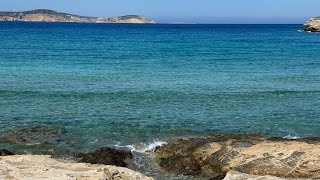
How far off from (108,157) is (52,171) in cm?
604

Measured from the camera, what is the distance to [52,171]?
461 inches

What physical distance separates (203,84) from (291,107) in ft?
32.1

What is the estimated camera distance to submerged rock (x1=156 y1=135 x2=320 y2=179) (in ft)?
49.5

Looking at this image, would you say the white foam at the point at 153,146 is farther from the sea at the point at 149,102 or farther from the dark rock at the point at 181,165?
the dark rock at the point at 181,165

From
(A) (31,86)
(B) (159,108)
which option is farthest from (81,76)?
(B) (159,108)

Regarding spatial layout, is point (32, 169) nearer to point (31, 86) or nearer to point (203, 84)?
point (31, 86)

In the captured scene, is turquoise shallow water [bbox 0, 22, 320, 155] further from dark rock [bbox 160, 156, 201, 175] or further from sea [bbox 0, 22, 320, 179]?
dark rock [bbox 160, 156, 201, 175]

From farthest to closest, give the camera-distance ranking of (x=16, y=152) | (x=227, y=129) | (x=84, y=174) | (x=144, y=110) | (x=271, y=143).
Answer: (x=144, y=110) < (x=227, y=129) < (x=16, y=152) < (x=271, y=143) < (x=84, y=174)

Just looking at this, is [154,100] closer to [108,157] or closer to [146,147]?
[146,147]

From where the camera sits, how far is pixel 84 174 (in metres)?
11.6

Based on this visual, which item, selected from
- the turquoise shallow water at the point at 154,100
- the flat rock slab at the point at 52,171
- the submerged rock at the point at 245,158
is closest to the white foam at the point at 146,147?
the turquoise shallow water at the point at 154,100

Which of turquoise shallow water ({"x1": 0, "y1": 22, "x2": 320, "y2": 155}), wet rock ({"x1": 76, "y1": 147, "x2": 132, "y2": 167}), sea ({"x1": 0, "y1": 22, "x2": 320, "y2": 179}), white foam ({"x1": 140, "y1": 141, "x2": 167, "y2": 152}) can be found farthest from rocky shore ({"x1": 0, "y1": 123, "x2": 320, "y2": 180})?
turquoise shallow water ({"x1": 0, "y1": 22, "x2": 320, "y2": 155})

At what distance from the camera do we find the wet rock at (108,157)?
17.3 metres

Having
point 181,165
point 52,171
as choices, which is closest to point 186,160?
point 181,165
